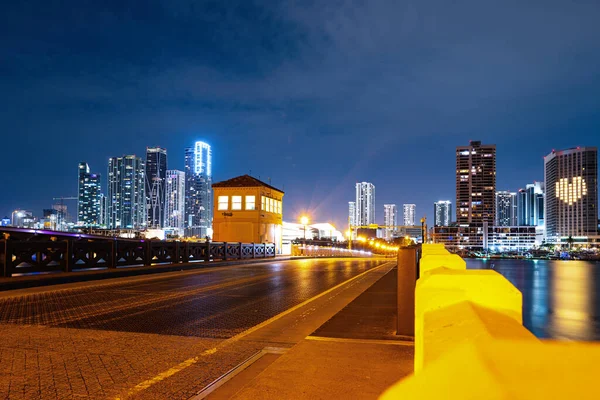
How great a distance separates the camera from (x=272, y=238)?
1742 inches

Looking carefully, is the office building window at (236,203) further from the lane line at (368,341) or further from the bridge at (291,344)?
the lane line at (368,341)

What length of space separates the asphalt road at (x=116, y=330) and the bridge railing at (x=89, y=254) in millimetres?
2136

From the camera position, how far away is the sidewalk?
4930mm

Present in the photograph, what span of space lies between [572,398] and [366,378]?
14.8ft

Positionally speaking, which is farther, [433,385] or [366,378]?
[366,378]

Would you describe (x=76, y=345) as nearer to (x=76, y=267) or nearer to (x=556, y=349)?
(x=556, y=349)

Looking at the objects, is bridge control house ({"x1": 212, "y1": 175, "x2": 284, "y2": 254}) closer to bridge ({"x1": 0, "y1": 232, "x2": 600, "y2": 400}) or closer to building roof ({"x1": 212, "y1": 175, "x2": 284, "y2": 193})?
building roof ({"x1": 212, "y1": 175, "x2": 284, "y2": 193})

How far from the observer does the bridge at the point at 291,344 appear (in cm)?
129

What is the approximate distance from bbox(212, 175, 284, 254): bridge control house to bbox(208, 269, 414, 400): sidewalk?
32.0 metres

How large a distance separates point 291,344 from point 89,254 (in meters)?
13.9

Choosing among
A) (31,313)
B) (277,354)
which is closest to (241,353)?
(277,354)

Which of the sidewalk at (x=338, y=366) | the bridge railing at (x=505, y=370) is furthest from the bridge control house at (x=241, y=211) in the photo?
the bridge railing at (x=505, y=370)

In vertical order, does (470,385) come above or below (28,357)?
above

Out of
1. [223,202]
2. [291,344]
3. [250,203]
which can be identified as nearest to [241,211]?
[250,203]
